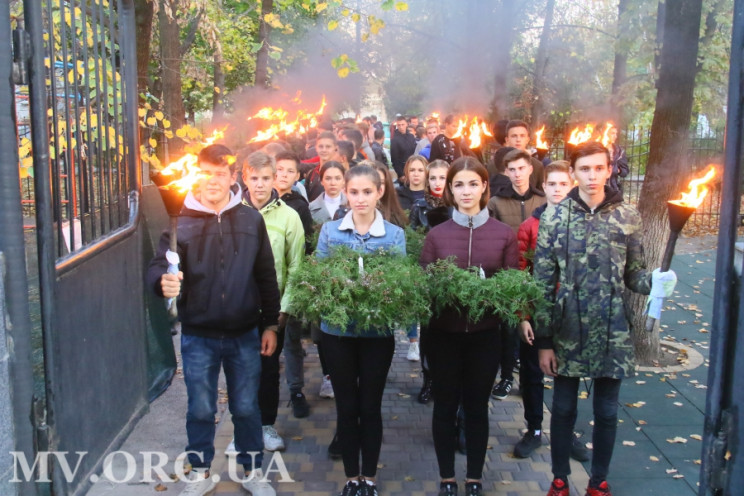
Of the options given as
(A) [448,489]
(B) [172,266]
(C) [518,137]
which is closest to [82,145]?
(B) [172,266]

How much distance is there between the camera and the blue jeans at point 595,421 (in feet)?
13.2

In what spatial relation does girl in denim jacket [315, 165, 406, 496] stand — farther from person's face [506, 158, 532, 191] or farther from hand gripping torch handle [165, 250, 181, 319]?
person's face [506, 158, 532, 191]

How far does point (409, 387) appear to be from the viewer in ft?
20.3

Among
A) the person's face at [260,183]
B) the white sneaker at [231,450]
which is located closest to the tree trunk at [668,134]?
the person's face at [260,183]

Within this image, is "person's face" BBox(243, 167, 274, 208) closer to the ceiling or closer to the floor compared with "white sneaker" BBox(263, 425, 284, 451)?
closer to the ceiling

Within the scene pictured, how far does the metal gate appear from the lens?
2.86 metres

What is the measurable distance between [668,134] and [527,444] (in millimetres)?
3431

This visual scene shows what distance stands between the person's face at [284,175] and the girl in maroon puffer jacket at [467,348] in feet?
5.75

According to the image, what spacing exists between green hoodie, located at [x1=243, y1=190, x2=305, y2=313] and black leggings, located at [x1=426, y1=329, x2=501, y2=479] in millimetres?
1186

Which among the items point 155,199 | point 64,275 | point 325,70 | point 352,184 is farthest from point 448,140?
point 325,70

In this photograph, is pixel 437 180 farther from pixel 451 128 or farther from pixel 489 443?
pixel 451 128

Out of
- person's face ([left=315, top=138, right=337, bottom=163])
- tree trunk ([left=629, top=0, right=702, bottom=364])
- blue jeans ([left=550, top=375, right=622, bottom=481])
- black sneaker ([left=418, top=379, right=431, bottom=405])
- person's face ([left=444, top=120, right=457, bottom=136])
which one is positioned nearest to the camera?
blue jeans ([left=550, top=375, right=622, bottom=481])

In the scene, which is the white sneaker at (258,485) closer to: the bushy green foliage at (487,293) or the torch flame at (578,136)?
the bushy green foliage at (487,293)

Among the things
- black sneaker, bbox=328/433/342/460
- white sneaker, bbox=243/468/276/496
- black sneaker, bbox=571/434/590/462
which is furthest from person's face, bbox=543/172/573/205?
white sneaker, bbox=243/468/276/496
